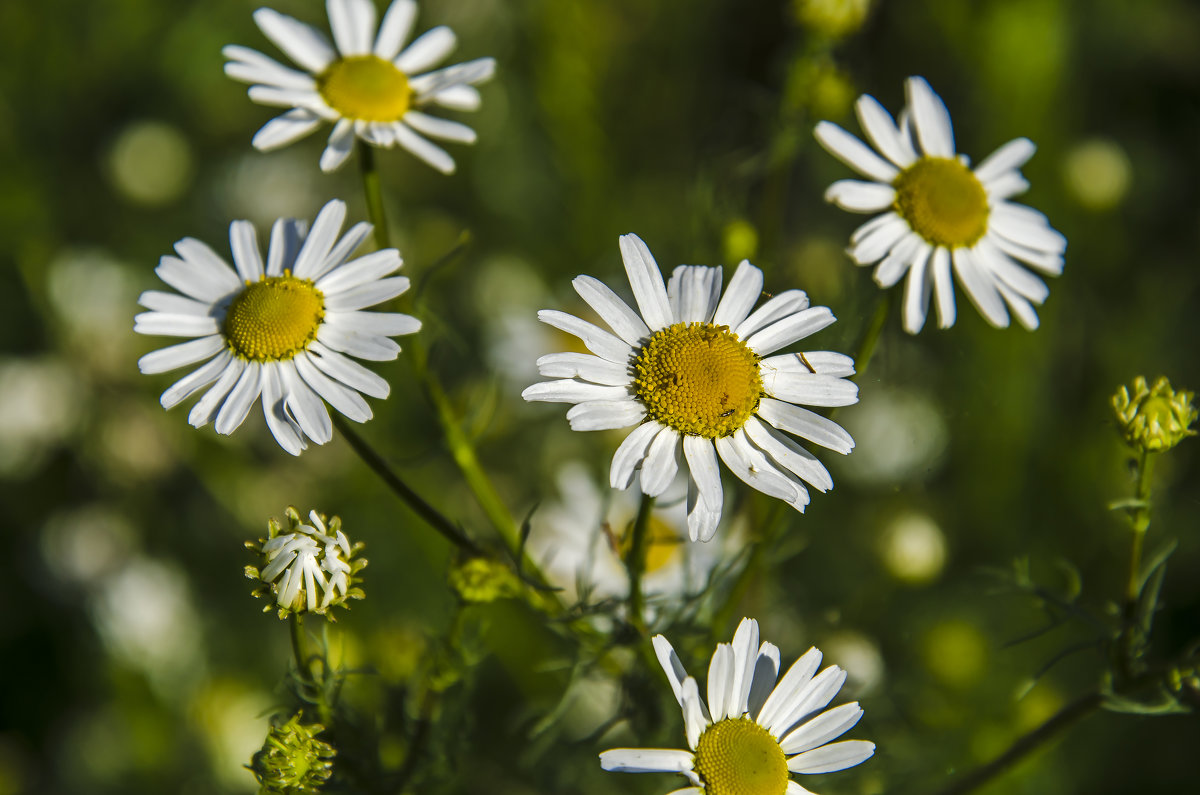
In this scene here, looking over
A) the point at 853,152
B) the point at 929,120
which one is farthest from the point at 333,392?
the point at 929,120

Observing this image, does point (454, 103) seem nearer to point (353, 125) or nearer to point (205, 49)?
point (353, 125)

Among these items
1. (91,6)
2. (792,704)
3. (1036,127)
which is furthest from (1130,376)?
(91,6)

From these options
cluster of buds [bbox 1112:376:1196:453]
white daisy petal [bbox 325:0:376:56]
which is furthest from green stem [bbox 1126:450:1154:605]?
white daisy petal [bbox 325:0:376:56]

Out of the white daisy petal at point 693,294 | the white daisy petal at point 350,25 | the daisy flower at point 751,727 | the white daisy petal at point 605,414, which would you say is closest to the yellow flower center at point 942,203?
the white daisy petal at point 693,294

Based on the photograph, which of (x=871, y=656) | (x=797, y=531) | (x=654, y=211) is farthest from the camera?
(x=654, y=211)

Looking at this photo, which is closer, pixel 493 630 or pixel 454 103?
pixel 454 103

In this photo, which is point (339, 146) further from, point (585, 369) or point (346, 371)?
point (585, 369)

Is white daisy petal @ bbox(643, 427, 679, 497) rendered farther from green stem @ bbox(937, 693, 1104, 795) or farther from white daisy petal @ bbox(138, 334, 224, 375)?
green stem @ bbox(937, 693, 1104, 795)
